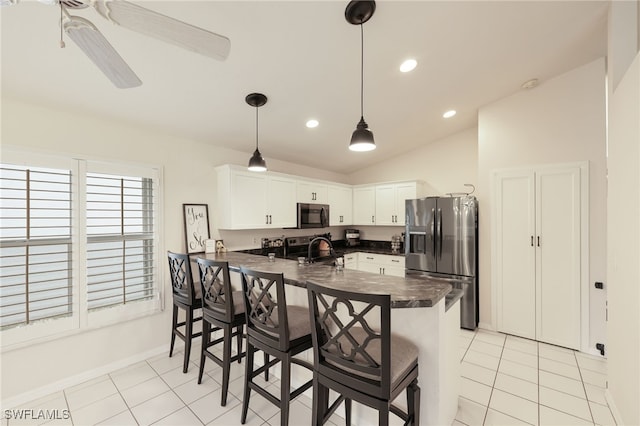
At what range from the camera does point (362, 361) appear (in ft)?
4.83

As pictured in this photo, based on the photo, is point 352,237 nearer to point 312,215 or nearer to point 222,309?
point 312,215

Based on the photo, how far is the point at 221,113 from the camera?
2.98 metres

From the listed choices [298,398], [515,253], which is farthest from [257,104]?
[515,253]

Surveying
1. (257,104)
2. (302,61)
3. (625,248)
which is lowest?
(625,248)

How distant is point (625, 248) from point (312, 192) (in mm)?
3671

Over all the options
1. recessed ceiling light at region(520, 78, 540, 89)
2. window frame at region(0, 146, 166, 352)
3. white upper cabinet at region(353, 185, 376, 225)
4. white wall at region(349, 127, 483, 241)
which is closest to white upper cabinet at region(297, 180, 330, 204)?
white upper cabinet at region(353, 185, 376, 225)

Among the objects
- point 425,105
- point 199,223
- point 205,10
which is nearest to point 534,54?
point 425,105

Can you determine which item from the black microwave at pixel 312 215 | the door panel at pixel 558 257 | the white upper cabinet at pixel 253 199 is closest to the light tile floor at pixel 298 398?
the door panel at pixel 558 257

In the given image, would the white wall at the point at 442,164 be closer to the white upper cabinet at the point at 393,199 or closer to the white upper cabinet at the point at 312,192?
the white upper cabinet at the point at 393,199

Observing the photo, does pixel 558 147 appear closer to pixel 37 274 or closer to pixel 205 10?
pixel 205 10

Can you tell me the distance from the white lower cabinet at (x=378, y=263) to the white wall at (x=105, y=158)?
101 inches

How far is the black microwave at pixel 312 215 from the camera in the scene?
14.9 feet

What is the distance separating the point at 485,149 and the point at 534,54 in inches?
48.9

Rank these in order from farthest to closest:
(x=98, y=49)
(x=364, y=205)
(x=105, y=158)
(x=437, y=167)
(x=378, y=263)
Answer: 1. (x=364, y=205)
2. (x=378, y=263)
3. (x=437, y=167)
4. (x=105, y=158)
5. (x=98, y=49)
